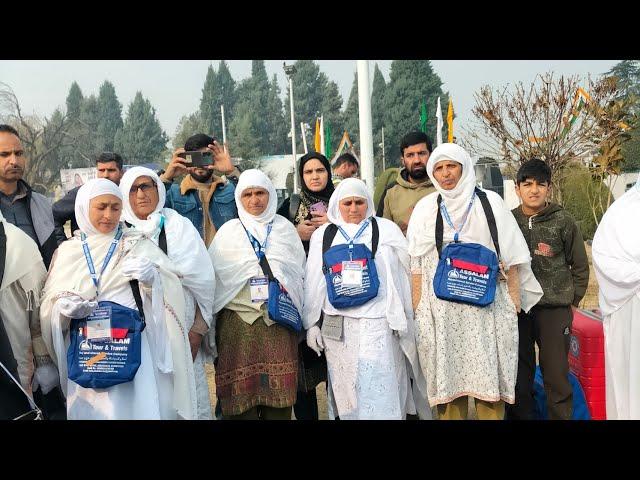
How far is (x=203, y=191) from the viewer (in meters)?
4.63

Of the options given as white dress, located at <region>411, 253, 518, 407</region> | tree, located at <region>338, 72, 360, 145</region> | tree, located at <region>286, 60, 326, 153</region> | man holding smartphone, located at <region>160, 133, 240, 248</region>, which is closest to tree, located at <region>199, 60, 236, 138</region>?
tree, located at <region>286, 60, 326, 153</region>

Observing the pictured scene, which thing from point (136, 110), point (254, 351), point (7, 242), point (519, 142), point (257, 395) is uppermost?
point (136, 110)

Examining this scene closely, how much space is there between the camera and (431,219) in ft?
13.2

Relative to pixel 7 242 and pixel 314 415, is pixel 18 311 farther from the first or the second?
pixel 314 415

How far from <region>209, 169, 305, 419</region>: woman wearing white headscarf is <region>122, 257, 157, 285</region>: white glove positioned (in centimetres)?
62

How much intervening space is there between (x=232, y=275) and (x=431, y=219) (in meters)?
1.30

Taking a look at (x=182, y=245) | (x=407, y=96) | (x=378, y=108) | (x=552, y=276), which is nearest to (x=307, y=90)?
(x=378, y=108)

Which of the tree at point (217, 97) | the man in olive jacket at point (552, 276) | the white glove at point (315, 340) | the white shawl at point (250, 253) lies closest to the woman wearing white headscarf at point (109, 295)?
the white shawl at point (250, 253)

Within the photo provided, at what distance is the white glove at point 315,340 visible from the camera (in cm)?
406

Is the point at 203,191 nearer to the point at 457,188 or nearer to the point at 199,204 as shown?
the point at 199,204

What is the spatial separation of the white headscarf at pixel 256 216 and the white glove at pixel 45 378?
4.59 feet

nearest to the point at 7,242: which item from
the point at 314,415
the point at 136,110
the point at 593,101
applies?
the point at 314,415

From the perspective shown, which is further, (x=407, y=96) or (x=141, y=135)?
(x=141, y=135)

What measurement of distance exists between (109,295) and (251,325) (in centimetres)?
90
